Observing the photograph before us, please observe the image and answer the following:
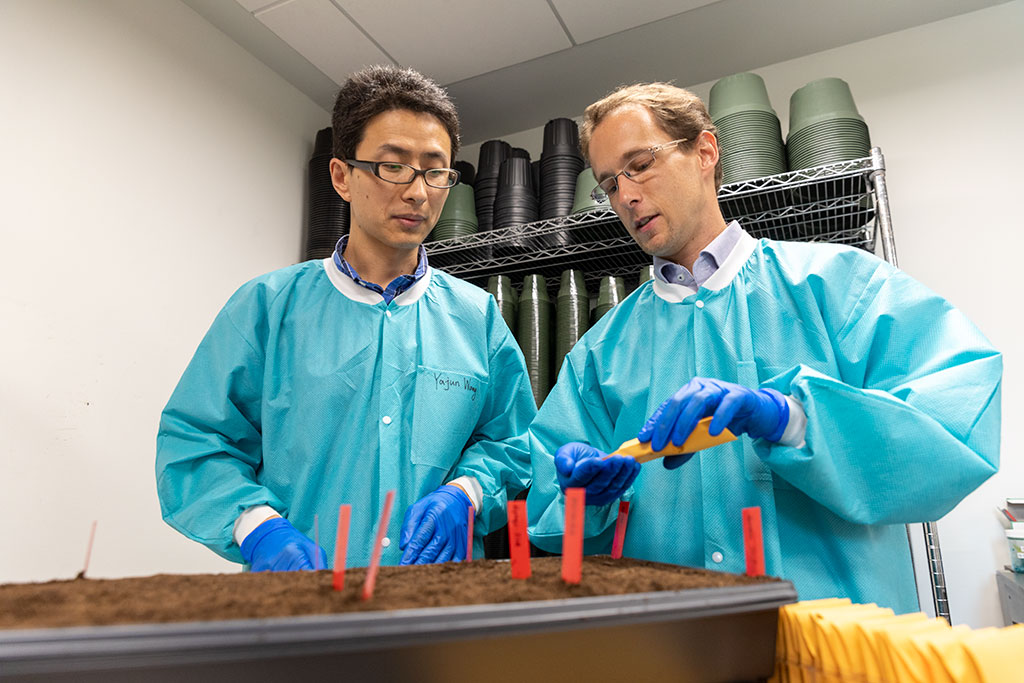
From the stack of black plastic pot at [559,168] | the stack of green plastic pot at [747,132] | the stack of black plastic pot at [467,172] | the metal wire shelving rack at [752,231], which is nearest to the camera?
the metal wire shelving rack at [752,231]

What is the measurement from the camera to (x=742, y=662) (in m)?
0.60

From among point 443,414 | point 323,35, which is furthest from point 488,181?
point 443,414

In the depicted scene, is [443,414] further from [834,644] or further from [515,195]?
[515,195]

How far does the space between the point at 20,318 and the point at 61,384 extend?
206 millimetres

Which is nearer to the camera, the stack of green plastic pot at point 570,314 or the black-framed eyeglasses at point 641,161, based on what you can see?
the black-framed eyeglasses at point 641,161

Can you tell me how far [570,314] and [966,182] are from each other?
4.57ft

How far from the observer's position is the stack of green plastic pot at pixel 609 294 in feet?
7.18

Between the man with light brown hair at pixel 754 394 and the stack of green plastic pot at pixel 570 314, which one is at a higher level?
the stack of green plastic pot at pixel 570 314

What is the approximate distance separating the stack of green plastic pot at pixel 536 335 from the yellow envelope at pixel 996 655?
1739mm

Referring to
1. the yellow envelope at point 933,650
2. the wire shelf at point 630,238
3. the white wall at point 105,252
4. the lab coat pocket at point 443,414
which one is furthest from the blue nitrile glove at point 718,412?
the white wall at point 105,252

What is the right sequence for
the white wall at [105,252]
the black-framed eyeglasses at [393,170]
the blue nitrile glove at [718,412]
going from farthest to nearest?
1. the white wall at [105,252]
2. the black-framed eyeglasses at [393,170]
3. the blue nitrile glove at [718,412]

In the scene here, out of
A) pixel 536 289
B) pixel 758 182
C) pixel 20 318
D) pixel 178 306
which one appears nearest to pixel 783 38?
pixel 758 182

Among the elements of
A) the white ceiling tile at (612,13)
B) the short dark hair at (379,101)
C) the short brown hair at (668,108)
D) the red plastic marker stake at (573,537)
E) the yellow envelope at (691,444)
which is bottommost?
the red plastic marker stake at (573,537)

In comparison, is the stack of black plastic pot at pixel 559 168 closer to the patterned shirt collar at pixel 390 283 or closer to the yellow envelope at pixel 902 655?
the patterned shirt collar at pixel 390 283
